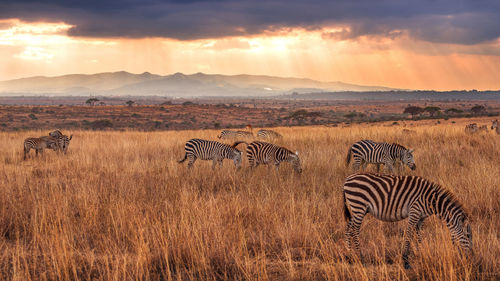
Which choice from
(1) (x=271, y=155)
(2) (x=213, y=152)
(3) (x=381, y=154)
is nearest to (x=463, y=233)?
(3) (x=381, y=154)

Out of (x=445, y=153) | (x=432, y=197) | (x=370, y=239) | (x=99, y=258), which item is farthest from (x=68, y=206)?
(x=445, y=153)

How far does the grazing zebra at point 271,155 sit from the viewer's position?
1162 cm

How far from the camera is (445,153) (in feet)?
46.4

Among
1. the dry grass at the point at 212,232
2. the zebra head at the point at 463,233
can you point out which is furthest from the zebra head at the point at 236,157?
the zebra head at the point at 463,233

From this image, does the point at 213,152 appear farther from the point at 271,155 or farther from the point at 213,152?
the point at 271,155

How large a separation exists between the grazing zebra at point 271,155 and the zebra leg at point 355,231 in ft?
19.8

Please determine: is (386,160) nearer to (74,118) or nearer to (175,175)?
(175,175)

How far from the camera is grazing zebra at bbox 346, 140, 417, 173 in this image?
11228mm

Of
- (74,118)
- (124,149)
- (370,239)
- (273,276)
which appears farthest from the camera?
Answer: (74,118)

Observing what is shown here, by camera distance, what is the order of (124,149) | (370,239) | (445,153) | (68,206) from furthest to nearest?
(124,149), (445,153), (68,206), (370,239)

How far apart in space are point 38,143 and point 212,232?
13.1 meters

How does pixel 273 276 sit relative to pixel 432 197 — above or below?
below

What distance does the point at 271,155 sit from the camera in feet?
39.3

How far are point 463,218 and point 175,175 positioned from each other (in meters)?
7.56
